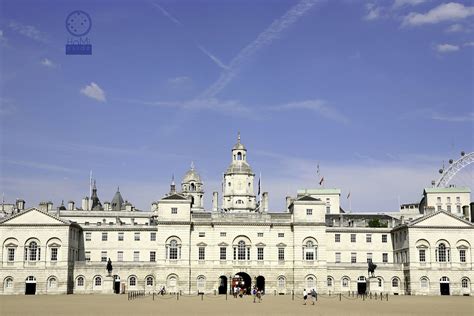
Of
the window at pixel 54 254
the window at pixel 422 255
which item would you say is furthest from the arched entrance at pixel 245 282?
the window at pixel 54 254

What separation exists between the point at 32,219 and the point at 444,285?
5295cm

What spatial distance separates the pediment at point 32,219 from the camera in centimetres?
8244

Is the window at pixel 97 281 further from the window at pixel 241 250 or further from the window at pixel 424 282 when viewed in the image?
the window at pixel 424 282

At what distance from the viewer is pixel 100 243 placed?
290 ft

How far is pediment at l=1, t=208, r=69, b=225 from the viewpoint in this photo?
270 ft

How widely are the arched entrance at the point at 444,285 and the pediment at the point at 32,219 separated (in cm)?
4789

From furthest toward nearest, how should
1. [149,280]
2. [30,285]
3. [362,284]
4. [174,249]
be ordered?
[362,284] → [149,280] → [174,249] → [30,285]

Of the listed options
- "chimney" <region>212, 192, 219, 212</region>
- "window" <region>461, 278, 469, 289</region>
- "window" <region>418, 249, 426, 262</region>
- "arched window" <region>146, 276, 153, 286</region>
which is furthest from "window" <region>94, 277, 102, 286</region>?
"window" <region>461, 278, 469, 289</region>

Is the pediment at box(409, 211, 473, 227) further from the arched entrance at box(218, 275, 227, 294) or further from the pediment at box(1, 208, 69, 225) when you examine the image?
the pediment at box(1, 208, 69, 225)

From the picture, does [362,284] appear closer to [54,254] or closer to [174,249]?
[174,249]

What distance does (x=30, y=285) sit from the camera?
81.6 m

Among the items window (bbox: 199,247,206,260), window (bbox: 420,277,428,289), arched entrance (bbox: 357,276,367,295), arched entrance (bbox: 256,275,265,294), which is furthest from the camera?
arched entrance (bbox: 256,275,265,294)

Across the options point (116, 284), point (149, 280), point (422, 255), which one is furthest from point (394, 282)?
point (116, 284)

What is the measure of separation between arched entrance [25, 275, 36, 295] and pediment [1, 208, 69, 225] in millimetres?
6850
